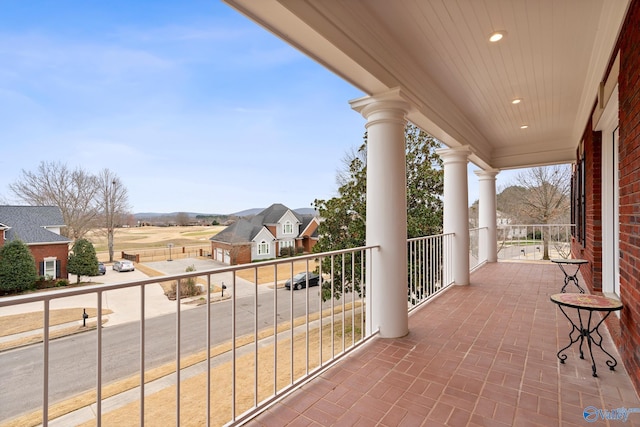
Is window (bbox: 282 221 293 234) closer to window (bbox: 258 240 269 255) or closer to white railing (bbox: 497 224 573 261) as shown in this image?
window (bbox: 258 240 269 255)

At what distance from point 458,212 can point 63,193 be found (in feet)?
17.1

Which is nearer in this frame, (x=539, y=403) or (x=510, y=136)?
(x=539, y=403)

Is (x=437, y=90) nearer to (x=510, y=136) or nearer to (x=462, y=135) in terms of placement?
(x=462, y=135)

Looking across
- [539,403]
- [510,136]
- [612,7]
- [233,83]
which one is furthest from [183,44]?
[539,403]

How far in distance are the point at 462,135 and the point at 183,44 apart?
23.1 ft

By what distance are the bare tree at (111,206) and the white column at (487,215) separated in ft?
22.6

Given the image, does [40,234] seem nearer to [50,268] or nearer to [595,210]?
[50,268]

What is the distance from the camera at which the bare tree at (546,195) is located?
11748mm

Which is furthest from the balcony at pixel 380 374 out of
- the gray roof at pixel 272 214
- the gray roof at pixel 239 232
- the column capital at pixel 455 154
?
the gray roof at pixel 272 214

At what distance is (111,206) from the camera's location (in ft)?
12.6

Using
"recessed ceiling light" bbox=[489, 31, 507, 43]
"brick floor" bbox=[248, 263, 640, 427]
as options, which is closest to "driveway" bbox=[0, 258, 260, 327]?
"brick floor" bbox=[248, 263, 640, 427]

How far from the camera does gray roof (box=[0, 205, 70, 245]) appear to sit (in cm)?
242

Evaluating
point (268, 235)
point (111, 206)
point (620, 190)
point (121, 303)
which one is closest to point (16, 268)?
point (121, 303)

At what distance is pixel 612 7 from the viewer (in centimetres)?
211
